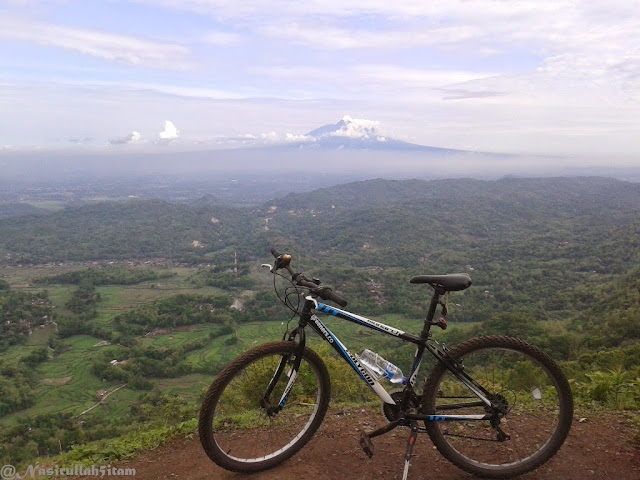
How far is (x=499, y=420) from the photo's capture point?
3205 mm

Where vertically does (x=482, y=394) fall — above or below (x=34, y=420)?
above

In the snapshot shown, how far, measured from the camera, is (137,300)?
44312 mm

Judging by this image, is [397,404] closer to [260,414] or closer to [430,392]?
[430,392]

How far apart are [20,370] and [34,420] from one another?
32.7 feet

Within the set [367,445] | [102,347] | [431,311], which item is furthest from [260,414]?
[102,347]

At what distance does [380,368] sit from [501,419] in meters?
1.07

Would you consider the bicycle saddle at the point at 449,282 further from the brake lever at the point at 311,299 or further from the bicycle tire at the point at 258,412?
the bicycle tire at the point at 258,412

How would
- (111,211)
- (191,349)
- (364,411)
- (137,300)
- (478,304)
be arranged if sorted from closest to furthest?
(364,411) → (191,349) → (478,304) → (137,300) → (111,211)

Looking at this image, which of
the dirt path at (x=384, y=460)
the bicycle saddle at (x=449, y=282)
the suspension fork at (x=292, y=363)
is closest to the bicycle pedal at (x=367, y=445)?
the dirt path at (x=384, y=460)

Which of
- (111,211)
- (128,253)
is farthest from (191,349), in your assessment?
(111,211)

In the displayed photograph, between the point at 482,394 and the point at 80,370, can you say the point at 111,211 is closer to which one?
the point at 80,370

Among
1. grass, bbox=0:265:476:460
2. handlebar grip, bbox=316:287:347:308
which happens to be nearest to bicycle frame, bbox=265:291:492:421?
handlebar grip, bbox=316:287:347:308

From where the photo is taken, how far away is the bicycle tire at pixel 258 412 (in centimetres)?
306

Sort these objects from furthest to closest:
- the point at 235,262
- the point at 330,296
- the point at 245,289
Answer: the point at 235,262 < the point at 245,289 < the point at 330,296
